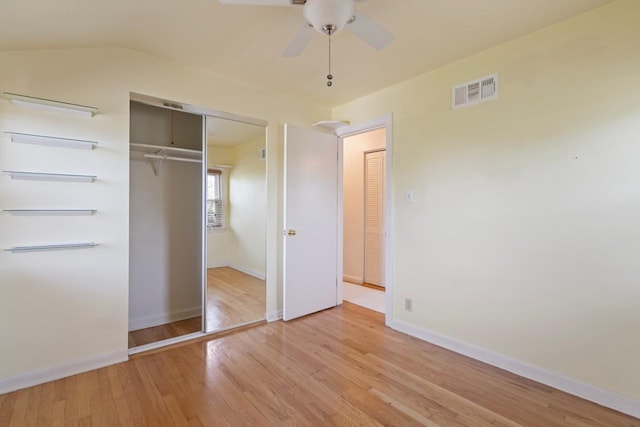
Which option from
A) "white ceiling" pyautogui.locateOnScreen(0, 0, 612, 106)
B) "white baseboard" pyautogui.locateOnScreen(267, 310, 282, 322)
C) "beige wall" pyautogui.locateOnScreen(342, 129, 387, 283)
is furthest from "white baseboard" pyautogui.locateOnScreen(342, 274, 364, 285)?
"white ceiling" pyautogui.locateOnScreen(0, 0, 612, 106)

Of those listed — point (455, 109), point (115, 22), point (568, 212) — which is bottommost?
point (568, 212)

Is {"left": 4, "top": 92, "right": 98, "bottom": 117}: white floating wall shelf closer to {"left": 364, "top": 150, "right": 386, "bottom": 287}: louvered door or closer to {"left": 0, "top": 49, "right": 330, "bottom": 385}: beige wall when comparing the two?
{"left": 0, "top": 49, "right": 330, "bottom": 385}: beige wall

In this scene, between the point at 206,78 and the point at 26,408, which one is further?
the point at 206,78

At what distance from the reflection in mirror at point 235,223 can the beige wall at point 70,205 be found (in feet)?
2.23

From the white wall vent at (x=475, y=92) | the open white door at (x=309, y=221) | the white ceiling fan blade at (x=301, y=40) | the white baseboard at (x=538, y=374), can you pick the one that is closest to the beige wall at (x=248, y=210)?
the open white door at (x=309, y=221)

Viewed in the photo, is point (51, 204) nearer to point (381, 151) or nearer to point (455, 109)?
point (455, 109)

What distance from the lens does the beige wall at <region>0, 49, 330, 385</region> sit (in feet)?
6.34

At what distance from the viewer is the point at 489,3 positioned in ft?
5.81

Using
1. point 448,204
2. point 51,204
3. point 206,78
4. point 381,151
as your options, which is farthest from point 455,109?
point 51,204

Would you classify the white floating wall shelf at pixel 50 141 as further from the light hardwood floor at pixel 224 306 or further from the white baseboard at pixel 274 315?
the white baseboard at pixel 274 315

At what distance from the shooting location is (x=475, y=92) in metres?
2.43

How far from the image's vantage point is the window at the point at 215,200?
2.87 meters

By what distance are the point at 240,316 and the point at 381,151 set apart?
3.13 metres

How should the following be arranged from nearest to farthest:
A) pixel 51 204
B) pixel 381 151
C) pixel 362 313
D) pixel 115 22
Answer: pixel 115 22, pixel 51 204, pixel 362 313, pixel 381 151
